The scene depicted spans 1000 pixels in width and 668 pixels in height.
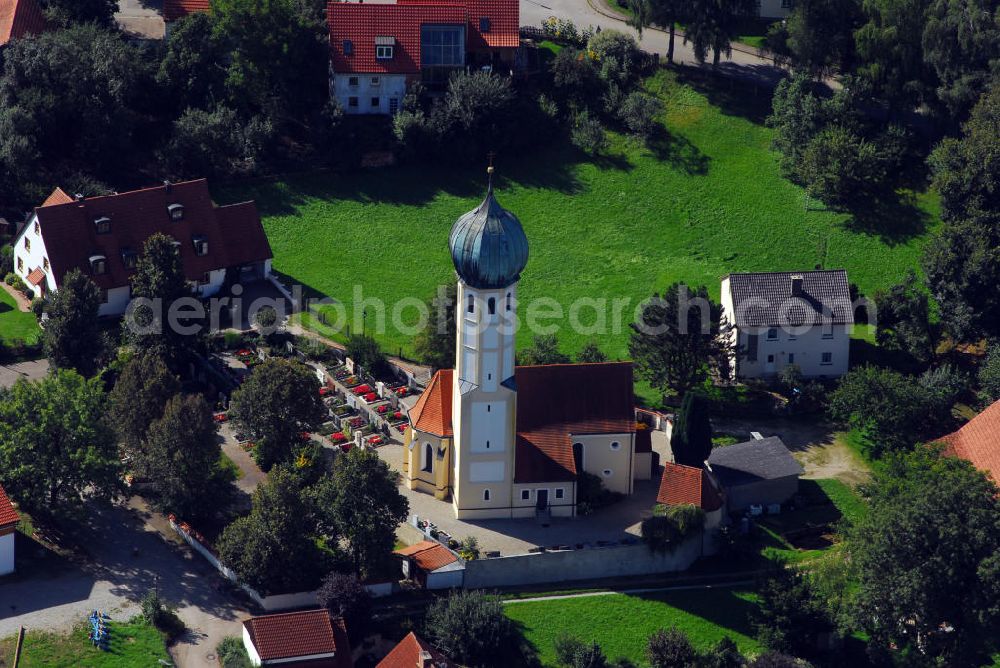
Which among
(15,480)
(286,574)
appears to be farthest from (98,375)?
(286,574)

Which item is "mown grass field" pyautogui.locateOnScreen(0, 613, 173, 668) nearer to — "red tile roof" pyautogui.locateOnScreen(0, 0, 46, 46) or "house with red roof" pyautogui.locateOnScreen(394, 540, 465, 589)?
"house with red roof" pyautogui.locateOnScreen(394, 540, 465, 589)

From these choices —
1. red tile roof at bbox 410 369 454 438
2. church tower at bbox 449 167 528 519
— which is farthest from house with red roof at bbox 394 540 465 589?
red tile roof at bbox 410 369 454 438

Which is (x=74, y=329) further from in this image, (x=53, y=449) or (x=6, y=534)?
(x=6, y=534)

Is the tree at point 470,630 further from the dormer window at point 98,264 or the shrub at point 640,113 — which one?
the shrub at point 640,113

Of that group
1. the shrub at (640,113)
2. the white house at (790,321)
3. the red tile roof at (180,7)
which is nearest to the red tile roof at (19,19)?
the red tile roof at (180,7)

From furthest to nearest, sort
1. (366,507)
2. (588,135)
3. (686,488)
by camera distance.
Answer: (588,135)
(686,488)
(366,507)

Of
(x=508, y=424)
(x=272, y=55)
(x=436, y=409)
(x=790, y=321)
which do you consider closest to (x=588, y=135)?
(x=272, y=55)
